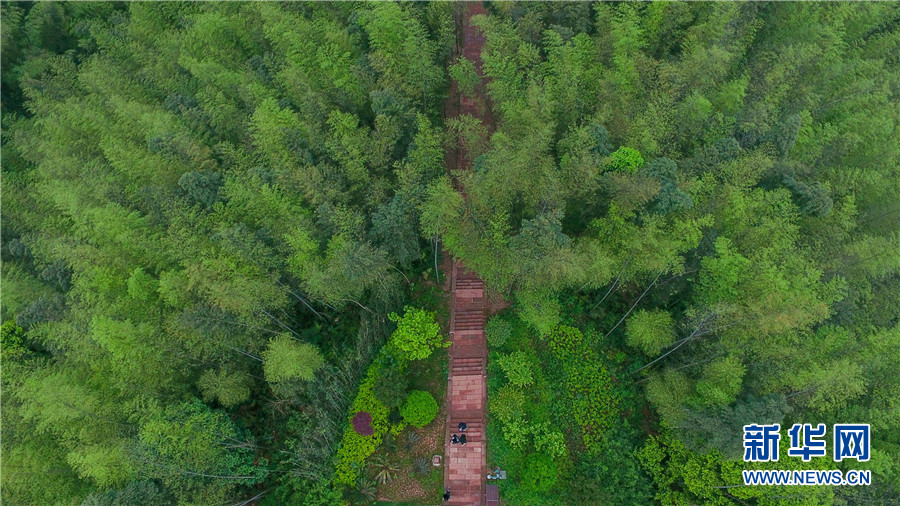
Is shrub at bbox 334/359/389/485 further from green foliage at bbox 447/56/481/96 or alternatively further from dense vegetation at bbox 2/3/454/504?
green foliage at bbox 447/56/481/96

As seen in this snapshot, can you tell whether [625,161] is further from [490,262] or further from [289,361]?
[289,361]

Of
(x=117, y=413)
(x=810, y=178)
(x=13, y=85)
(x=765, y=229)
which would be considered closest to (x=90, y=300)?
(x=117, y=413)

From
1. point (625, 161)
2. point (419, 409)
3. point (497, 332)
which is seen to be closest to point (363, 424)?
point (419, 409)

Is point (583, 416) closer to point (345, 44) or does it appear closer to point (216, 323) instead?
point (216, 323)

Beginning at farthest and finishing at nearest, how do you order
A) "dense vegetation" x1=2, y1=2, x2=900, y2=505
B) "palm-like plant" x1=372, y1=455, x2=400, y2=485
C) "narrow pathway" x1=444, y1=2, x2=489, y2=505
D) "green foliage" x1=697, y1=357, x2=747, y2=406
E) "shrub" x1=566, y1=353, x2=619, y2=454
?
"shrub" x1=566, y1=353, x2=619, y2=454
"palm-like plant" x1=372, y1=455, x2=400, y2=485
"narrow pathway" x1=444, y1=2, x2=489, y2=505
"dense vegetation" x1=2, y1=2, x2=900, y2=505
"green foliage" x1=697, y1=357, x2=747, y2=406

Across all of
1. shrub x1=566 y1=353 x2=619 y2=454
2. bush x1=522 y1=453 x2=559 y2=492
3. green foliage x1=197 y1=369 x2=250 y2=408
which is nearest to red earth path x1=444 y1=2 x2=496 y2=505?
bush x1=522 y1=453 x2=559 y2=492

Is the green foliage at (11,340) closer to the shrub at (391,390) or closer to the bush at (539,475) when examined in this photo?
the shrub at (391,390)
